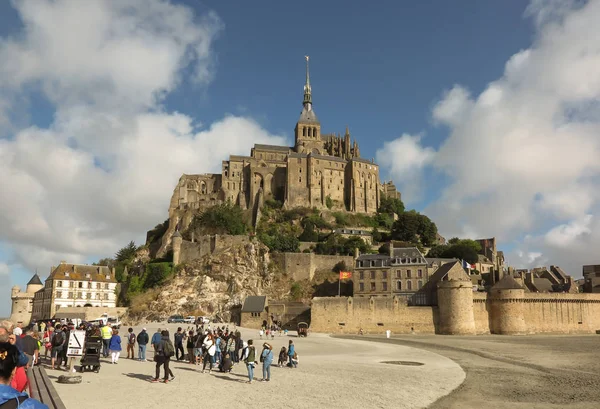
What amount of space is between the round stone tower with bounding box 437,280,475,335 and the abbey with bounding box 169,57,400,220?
138 feet

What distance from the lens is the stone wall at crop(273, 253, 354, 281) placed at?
209 feet

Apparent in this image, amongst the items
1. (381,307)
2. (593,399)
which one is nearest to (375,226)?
(381,307)

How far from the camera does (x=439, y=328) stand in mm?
49375

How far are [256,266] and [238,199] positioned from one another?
28.5 meters

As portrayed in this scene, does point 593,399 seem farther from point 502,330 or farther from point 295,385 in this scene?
point 502,330

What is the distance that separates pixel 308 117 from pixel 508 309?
72.4 meters

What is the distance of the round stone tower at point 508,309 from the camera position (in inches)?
1987

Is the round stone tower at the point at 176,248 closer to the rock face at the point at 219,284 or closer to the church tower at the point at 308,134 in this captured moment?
the rock face at the point at 219,284

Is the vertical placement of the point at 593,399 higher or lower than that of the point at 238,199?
lower

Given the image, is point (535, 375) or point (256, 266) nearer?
point (535, 375)

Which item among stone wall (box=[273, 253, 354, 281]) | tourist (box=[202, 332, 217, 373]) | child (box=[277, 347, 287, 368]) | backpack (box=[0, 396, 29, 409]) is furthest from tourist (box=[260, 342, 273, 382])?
stone wall (box=[273, 253, 354, 281])

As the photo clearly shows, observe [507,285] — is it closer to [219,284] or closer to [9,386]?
[219,284]

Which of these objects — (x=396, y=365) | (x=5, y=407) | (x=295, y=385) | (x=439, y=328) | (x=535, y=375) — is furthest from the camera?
(x=439, y=328)

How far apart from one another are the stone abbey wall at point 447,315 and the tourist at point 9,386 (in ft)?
155
